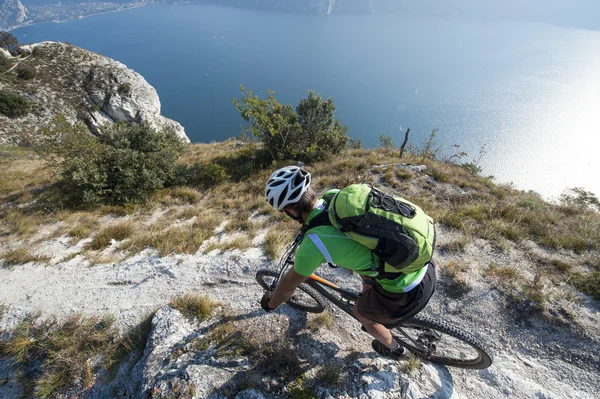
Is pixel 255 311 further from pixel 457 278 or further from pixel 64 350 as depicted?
pixel 457 278

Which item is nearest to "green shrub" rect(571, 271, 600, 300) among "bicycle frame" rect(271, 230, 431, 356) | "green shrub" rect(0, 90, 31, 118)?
"bicycle frame" rect(271, 230, 431, 356)

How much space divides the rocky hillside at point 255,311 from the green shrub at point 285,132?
5.00m

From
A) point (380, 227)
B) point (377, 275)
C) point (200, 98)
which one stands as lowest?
point (200, 98)

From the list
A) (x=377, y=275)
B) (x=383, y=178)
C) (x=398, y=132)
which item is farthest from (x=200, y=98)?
(x=377, y=275)

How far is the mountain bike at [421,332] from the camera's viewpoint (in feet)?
11.2

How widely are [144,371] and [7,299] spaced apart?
4133 mm

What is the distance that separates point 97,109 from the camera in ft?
138

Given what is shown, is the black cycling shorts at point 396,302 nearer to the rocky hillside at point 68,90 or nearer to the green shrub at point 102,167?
the green shrub at point 102,167

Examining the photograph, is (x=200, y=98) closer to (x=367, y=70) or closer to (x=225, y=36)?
(x=367, y=70)

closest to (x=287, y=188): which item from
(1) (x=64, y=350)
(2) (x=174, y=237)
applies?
(1) (x=64, y=350)

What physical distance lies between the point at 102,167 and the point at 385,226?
11162 mm

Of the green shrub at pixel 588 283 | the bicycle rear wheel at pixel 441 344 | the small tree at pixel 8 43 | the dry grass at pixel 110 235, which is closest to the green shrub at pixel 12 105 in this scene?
the small tree at pixel 8 43

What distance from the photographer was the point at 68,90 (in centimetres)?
4109

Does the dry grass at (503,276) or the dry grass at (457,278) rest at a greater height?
the dry grass at (503,276)
